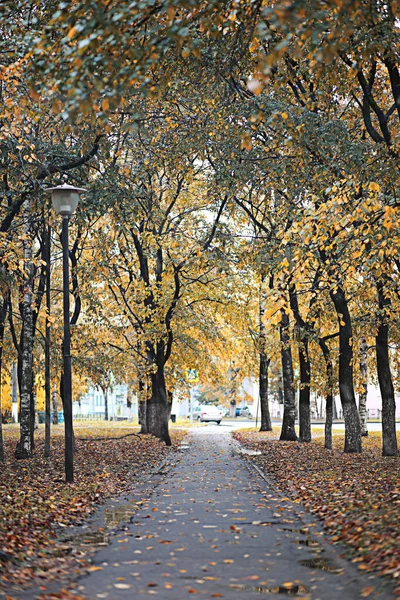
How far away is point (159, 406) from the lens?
27953mm

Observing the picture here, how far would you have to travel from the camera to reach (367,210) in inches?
444

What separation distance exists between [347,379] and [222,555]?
42.1 ft

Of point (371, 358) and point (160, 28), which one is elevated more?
point (160, 28)

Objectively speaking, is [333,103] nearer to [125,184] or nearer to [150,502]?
[125,184]

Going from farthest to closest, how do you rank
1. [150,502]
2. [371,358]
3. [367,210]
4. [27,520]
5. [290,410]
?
[371,358] → [290,410] → [150,502] → [367,210] → [27,520]

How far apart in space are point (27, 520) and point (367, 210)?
627 centimetres

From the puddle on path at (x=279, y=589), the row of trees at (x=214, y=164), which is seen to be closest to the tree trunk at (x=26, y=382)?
the row of trees at (x=214, y=164)

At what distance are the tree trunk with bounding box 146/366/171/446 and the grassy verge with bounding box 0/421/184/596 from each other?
2.35 metres

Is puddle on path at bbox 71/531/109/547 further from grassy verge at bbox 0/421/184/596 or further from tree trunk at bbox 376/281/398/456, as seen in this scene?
tree trunk at bbox 376/281/398/456

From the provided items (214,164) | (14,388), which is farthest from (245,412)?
(214,164)

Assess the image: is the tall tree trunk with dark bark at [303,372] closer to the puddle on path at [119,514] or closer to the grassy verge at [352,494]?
the grassy verge at [352,494]

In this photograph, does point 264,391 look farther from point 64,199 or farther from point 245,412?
point 245,412

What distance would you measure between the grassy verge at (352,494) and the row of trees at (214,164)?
2115mm

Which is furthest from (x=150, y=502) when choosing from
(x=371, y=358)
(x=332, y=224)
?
(x=371, y=358)
